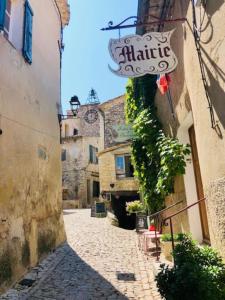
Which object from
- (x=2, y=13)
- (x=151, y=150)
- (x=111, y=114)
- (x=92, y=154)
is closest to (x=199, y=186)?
(x=151, y=150)

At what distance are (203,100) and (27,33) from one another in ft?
16.1

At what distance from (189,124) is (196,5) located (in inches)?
94.3

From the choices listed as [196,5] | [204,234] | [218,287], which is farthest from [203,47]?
[204,234]

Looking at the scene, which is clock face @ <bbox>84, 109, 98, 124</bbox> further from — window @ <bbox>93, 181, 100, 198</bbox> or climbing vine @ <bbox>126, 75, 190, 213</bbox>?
climbing vine @ <bbox>126, 75, 190, 213</bbox>

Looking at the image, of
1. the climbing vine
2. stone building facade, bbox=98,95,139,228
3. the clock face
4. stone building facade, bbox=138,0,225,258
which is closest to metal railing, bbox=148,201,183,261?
the climbing vine

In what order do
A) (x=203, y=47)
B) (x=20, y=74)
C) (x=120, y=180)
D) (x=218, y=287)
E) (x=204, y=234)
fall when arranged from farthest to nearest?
(x=120, y=180) < (x=20, y=74) < (x=204, y=234) < (x=203, y=47) < (x=218, y=287)

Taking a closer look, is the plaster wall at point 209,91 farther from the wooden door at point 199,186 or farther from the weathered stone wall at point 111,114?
the weathered stone wall at point 111,114

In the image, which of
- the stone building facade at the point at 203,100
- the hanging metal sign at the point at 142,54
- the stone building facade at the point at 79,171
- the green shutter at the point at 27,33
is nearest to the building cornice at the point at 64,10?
the green shutter at the point at 27,33

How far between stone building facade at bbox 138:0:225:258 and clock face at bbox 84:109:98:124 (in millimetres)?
32130

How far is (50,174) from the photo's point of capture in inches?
336

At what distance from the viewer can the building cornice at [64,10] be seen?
10.3 metres

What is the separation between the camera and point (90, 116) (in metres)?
38.2

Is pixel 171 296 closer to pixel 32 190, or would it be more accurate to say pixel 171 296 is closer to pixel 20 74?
pixel 32 190

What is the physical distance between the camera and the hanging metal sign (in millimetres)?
4184
